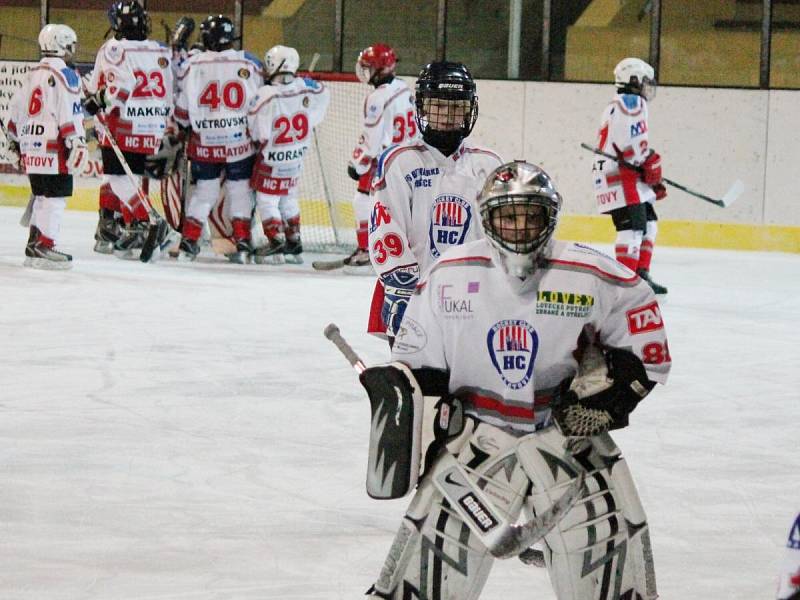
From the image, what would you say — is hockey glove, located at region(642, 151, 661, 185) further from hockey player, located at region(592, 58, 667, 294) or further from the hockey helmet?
the hockey helmet

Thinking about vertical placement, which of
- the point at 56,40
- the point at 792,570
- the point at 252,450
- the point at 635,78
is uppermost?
the point at 56,40

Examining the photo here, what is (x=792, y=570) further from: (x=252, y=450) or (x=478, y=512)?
(x=252, y=450)

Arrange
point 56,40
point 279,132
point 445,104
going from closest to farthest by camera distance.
Result: point 445,104 < point 56,40 < point 279,132

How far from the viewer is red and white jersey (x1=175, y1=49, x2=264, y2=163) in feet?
30.0

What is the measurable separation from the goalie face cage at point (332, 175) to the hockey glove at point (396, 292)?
6692 millimetres

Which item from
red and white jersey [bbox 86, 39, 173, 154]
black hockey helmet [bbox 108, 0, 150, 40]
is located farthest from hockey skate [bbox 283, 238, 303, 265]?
black hockey helmet [bbox 108, 0, 150, 40]

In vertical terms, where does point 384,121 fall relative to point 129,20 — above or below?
below

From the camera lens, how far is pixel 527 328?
93.4 inches

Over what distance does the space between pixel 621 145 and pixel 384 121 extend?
1560 mm

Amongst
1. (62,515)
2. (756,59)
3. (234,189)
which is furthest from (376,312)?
(756,59)

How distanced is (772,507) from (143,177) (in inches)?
257

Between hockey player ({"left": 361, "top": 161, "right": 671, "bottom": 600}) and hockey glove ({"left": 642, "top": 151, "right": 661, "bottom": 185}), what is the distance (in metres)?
6.00

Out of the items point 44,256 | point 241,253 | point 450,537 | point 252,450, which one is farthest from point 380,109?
point 450,537

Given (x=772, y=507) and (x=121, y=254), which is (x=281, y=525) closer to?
(x=772, y=507)
